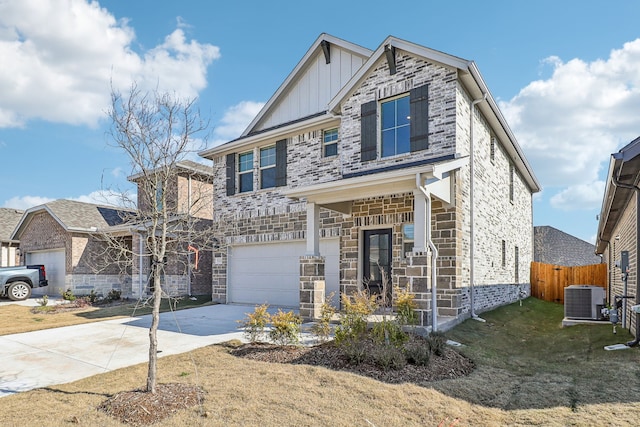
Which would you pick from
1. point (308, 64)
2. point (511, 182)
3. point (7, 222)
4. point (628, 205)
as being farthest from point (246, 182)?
point (7, 222)

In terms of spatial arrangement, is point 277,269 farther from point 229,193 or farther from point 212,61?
point 212,61

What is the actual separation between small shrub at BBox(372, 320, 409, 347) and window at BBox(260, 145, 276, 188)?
26.0ft

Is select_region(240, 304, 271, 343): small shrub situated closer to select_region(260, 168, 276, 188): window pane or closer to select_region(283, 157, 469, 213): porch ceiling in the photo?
select_region(283, 157, 469, 213): porch ceiling

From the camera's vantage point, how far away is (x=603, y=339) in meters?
8.34

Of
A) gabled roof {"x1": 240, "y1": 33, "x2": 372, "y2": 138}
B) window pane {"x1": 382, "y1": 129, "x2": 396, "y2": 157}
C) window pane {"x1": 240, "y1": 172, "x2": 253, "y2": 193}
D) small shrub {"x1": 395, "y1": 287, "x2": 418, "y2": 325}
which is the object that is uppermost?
gabled roof {"x1": 240, "y1": 33, "x2": 372, "y2": 138}

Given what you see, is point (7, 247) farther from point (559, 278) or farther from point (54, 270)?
point (559, 278)

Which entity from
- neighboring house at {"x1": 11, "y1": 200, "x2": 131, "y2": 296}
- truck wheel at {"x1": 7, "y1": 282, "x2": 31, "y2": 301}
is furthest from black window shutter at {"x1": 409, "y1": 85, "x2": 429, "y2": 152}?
truck wheel at {"x1": 7, "y1": 282, "x2": 31, "y2": 301}

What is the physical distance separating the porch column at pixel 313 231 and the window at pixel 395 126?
8.08ft

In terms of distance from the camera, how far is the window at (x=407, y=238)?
10.2 m

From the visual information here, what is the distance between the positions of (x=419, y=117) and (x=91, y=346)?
878cm

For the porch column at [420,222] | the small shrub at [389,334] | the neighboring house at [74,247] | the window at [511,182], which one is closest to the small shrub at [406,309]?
the small shrub at [389,334]

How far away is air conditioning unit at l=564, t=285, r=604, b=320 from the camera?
10523 millimetres

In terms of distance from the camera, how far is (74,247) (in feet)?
60.6

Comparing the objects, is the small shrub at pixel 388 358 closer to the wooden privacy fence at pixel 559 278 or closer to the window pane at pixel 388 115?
the window pane at pixel 388 115
